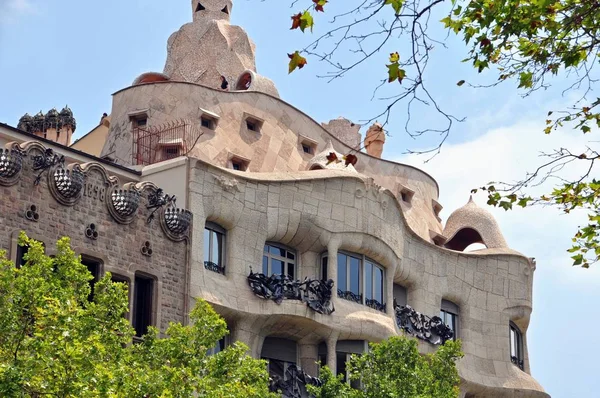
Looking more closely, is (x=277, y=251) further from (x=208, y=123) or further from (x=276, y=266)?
(x=208, y=123)

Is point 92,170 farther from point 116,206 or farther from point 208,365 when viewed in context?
point 208,365

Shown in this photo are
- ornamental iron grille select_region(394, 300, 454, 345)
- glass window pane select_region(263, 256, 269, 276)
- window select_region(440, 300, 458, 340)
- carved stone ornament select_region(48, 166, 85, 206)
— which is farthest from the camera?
window select_region(440, 300, 458, 340)

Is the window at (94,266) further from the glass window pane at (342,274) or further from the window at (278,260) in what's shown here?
the glass window pane at (342,274)

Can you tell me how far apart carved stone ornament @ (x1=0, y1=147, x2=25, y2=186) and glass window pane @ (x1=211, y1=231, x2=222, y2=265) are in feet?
24.1

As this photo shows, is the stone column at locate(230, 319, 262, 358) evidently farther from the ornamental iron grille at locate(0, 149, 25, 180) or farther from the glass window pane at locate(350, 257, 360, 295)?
the ornamental iron grille at locate(0, 149, 25, 180)

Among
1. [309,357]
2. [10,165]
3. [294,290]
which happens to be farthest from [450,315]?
[10,165]

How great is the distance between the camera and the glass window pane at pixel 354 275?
38594 millimetres

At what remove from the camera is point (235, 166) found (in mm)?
40500

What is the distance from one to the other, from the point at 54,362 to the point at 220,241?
15027mm

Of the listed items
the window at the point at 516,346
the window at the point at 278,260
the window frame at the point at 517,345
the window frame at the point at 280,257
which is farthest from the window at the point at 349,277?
the window at the point at 516,346

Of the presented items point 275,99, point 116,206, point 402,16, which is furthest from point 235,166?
point 402,16

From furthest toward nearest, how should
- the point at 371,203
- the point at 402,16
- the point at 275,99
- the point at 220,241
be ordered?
1. the point at 275,99
2. the point at 371,203
3. the point at 220,241
4. the point at 402,16

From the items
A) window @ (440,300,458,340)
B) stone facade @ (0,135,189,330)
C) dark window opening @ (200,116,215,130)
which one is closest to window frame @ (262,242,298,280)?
stone facade @ (0,135,189,330)

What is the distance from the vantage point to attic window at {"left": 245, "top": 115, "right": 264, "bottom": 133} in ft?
135
